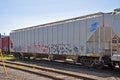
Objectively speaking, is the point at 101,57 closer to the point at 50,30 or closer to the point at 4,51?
the point at 50,30

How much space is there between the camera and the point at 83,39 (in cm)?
1772

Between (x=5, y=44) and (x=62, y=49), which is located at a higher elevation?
(x=5, y=44)

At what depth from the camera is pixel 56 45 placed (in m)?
21.3

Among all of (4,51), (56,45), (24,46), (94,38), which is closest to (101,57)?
(94,38)

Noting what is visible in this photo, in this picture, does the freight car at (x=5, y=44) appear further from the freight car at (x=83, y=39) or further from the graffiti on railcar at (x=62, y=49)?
the graffiti on railcar at (x=62, y=49)

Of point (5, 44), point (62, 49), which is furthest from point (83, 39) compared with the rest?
point (5, 44)

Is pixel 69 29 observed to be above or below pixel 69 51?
above

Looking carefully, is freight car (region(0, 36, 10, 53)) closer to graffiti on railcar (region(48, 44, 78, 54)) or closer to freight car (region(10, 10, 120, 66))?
freight car (region(10, 10, 120, 66))

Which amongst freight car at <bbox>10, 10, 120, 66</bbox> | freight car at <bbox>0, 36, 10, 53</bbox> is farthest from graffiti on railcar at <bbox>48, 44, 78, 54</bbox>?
freight car at <bbox>0, 36, 10, 53</bbox>

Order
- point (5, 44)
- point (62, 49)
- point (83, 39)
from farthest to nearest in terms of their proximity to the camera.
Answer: point (5, 44) < point (62, 49) < point (83, 39)

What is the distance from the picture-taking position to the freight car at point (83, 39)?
595 inches

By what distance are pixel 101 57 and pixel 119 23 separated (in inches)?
111

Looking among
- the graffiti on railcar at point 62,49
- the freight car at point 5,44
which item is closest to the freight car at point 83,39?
the graffiti on railcar at point 62,49

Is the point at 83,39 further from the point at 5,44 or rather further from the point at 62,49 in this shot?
the point at 5,44
